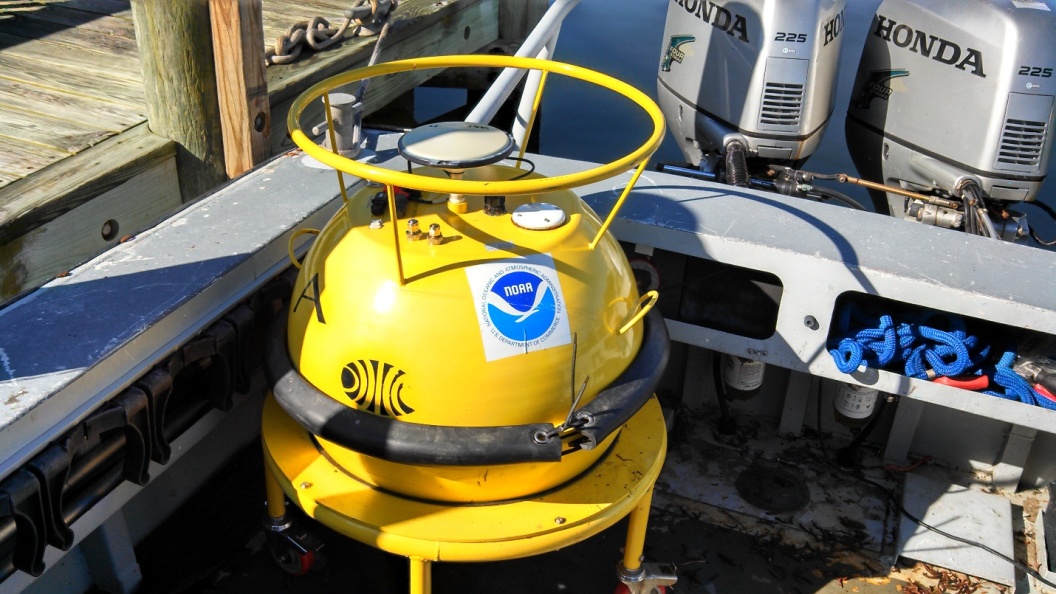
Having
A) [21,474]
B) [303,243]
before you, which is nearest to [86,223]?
[303,243]

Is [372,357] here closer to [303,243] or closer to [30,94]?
Result: [303,243]

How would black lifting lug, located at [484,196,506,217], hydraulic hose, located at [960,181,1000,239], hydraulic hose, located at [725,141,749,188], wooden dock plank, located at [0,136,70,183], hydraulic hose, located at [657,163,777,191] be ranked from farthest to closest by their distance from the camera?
1. hydraulic hose, located at [725,141,749,188]
2. hydraulic hose, located at [657,163,777,191]
3. hydraulic hose, located at [960,181,1000,239]
4. wooden dock plank, located at [0,136,70,183]
5. black lifting lug, located at [484,196,506,217]

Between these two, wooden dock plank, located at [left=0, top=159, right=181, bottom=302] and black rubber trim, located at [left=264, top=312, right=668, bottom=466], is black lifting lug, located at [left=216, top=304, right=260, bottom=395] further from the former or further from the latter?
wooden dock plank, located at [left=0, top=159, right=181, bottom=302]

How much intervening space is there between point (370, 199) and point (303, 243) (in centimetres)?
44

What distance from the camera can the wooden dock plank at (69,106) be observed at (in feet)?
11.2

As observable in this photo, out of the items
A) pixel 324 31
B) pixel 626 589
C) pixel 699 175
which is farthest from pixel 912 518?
pixel 324 31

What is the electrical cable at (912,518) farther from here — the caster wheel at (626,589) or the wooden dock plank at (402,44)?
the wooden dock plank at (402,44)

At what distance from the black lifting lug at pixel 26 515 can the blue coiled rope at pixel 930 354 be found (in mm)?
1841

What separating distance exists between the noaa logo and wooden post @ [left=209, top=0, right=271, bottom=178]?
138 cm

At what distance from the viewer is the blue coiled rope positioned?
2.33 metres

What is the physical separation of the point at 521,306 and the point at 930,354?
1.23 metres

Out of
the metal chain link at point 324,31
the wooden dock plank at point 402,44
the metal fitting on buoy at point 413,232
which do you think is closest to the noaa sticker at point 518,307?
the metal fitting on buoy at point 413,232

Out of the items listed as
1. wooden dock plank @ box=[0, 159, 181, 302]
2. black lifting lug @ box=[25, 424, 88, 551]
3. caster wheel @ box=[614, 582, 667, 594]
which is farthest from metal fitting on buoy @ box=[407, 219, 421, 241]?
wooden dock plank @ box=[0, 159, 181, 302]

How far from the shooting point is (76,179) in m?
2.99
